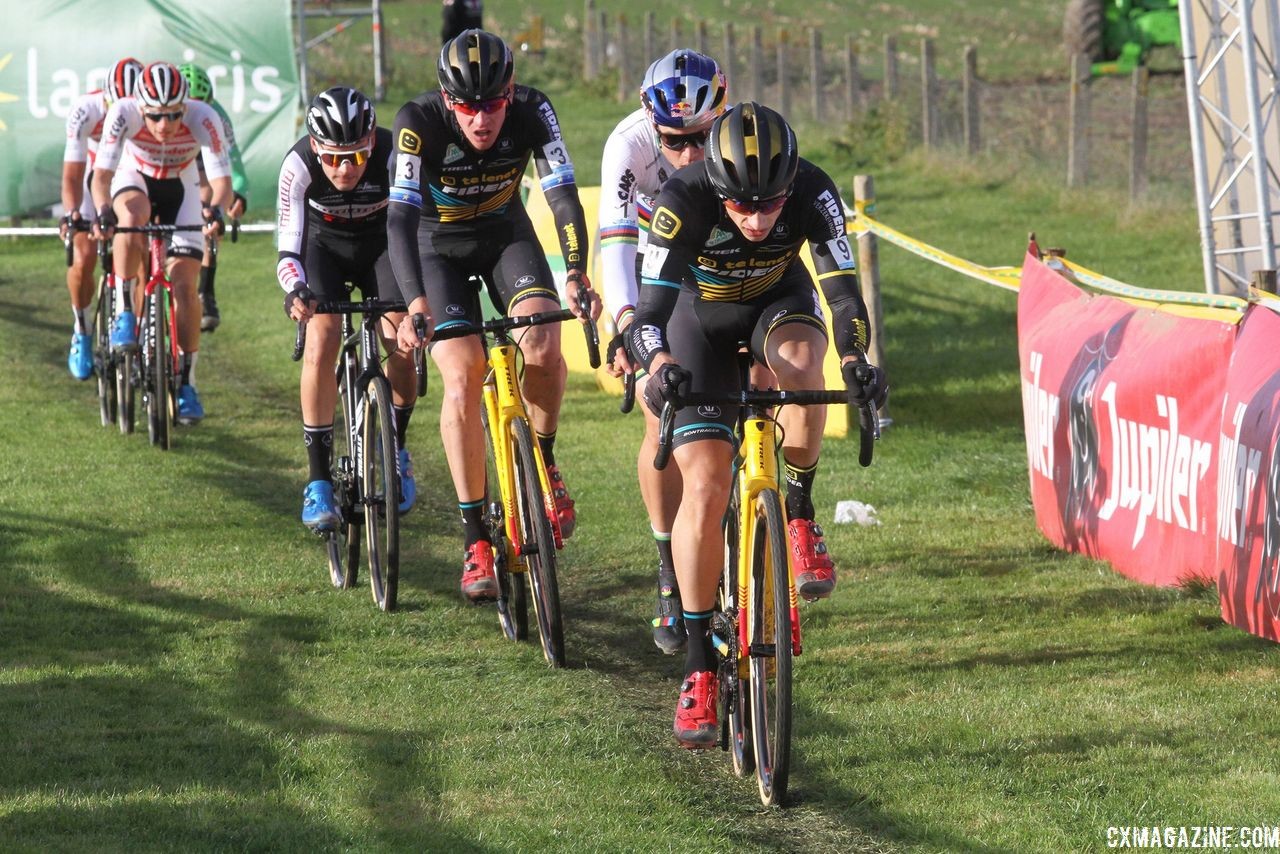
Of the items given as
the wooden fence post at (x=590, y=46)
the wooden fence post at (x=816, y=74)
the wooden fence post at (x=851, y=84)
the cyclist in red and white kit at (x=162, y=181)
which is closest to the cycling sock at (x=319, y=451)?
the cyclist in red and white kit at (x=162, y=181)

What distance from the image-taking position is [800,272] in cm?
644

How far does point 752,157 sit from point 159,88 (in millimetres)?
6856

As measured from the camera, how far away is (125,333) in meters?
11.6

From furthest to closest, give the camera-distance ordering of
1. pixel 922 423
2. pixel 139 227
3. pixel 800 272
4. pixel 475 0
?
1. pixel 475 0
2. pixel 922 423
3. pixel 139 227
4. pixel 800 272

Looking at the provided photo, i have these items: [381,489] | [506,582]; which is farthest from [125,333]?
[506,582]

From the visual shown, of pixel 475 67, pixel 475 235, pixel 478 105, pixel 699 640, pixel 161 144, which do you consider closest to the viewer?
pixel 699 640

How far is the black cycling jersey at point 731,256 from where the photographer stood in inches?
225

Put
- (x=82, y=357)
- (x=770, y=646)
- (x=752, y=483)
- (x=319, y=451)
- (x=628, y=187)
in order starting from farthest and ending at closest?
(x=82, y=357)
(x=319, y=451)
(x=628, y=187)
(x=752, y=483)
(x=770, y=646)

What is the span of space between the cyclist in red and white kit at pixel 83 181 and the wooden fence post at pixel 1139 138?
42.7 feet

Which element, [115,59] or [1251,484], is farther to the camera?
[115,59]

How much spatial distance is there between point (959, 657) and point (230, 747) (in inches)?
122

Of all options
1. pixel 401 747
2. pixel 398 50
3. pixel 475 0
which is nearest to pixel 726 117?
pixel 401 747

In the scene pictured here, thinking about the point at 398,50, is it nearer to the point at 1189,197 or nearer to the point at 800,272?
the point at 1189,197

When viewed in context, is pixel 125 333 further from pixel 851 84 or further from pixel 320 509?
pixel 851 84
